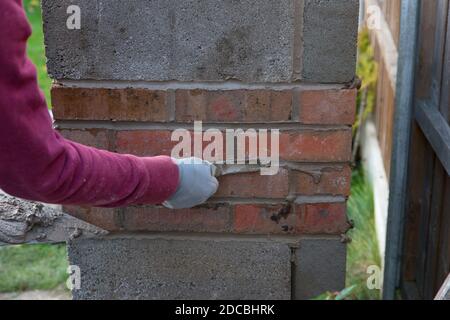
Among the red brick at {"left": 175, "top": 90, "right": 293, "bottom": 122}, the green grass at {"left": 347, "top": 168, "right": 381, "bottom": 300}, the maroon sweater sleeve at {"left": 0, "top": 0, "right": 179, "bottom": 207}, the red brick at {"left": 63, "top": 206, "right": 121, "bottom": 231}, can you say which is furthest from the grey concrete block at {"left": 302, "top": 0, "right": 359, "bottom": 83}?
the green grass at {"left": 347, "top": 168, "right": 381, "bottom": 300}

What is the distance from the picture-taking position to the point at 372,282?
9.18 feet

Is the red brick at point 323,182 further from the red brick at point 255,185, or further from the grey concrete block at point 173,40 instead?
the grey concrete block at point 173,40

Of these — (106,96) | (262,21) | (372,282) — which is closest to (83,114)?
(106,96)

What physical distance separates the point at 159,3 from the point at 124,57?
0.19 meters

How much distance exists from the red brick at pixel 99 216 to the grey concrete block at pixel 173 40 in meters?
0.41

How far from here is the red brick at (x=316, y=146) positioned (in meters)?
2.15

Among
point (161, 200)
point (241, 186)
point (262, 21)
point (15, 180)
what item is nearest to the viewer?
point (15, 180)

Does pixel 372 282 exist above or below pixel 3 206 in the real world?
below

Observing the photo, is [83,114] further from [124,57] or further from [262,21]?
[262,21]

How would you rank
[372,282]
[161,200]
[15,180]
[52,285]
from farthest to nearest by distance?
[52,285] → [372,282] → [161,200] → [15,180]

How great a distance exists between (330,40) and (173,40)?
1.48 feet

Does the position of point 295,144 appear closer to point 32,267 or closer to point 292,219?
point 292,219

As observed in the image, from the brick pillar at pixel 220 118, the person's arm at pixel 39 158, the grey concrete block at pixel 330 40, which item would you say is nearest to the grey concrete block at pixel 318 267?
the brick pillar at pixel 220 118

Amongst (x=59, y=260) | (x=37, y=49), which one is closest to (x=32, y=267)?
(x=59, y=260)
